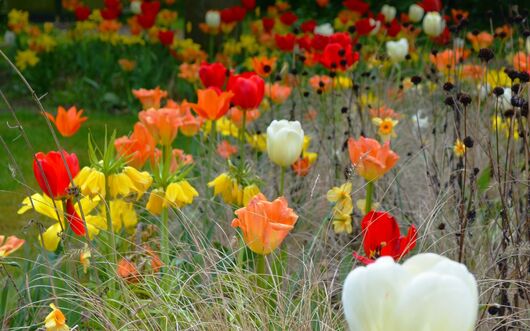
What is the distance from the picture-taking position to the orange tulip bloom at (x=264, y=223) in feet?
7.50

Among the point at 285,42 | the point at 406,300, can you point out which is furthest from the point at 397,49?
the point at 406,300

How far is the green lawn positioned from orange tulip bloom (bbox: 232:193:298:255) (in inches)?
104

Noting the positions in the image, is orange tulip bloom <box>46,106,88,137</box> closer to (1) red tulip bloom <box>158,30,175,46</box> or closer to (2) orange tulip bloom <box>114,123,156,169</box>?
(2) orange tulip bloom <box>114,123,156,169</box>

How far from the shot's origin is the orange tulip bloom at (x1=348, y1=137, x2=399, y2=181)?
2877mm

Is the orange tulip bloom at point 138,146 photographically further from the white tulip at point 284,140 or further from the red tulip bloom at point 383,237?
the red tulip bloom at point 383,237

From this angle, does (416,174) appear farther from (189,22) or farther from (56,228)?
(189,22)

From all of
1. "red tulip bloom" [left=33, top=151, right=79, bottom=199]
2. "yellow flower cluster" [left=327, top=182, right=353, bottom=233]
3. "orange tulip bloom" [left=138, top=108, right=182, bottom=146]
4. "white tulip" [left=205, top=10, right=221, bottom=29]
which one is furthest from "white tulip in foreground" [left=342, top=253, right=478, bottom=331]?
"white tulip" [left=205, top=10, right=221, bottom=29]

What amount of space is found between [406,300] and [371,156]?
5.37 ft

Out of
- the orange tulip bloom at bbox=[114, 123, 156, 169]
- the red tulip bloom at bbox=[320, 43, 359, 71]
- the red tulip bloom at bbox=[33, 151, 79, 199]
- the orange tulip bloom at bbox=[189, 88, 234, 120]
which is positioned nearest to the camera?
the red tulip bloom at bbox=[33, 151, 79, 199]

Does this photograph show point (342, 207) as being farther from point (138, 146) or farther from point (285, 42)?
point (285, 42)

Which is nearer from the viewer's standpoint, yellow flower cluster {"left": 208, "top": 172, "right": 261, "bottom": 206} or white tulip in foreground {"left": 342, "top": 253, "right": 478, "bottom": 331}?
white tulip in foreground {"left": 342, "top": 253, "right": 478, "bottom": 331}

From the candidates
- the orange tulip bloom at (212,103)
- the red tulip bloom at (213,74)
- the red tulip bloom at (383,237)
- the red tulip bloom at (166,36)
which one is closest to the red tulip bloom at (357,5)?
the red tulip bloom at (166,36)

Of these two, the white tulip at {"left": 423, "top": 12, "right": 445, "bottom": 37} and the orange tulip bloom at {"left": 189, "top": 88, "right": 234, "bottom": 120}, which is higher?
the orange tulip bloom at {"left": 189, "top": 88, "right": 234, "bottom": 120}

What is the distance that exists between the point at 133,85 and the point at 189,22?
1.21 meters
